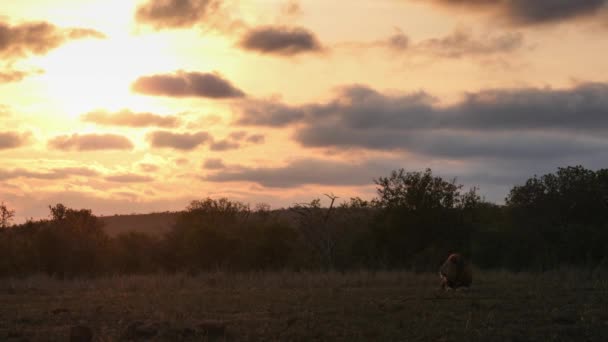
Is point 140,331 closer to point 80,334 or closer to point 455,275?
point 80,334

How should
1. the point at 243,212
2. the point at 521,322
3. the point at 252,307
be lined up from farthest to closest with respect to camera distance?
the point at 243,212
the point at 252,307
the point at 521,322

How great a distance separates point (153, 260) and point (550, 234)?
19.2m

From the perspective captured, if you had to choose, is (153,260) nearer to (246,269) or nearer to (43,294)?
(246,269)

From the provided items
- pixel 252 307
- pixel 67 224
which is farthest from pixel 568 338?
pixel 67 224

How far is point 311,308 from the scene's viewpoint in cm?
1867

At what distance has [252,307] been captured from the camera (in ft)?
63.1

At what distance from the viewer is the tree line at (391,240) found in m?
36.4

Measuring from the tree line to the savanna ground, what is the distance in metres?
7.38

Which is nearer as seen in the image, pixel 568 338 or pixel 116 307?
pixel 568 338

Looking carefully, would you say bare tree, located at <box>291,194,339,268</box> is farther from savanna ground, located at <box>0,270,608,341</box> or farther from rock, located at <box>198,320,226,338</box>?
rock, located at <box>198,320,226,338</box>

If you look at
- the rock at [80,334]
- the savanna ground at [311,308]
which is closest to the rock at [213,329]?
the savanna ground at [311,308]

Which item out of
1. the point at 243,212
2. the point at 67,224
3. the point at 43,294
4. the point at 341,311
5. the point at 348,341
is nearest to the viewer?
the point at 348,341

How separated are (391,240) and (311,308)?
19.3 m

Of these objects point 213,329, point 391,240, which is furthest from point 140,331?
point 391,240
